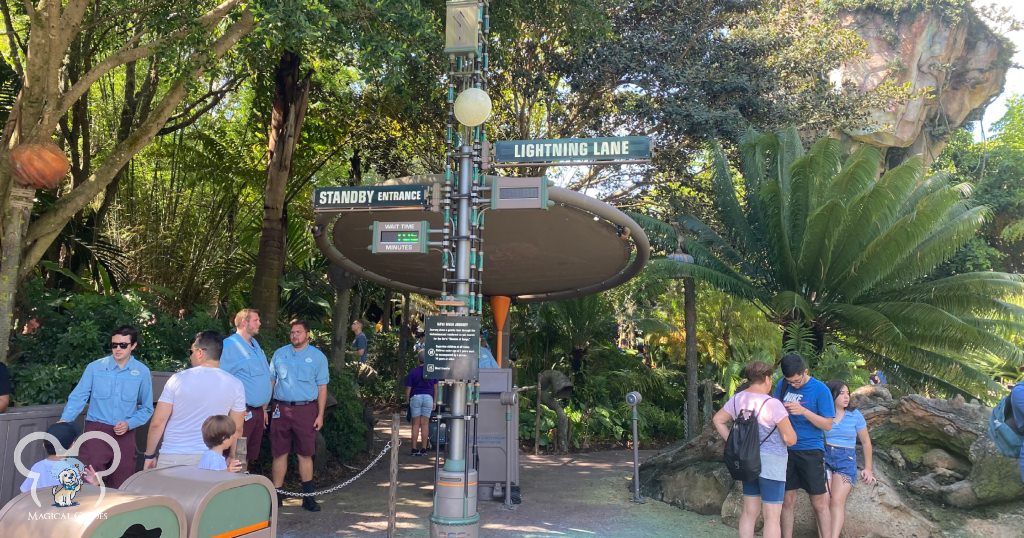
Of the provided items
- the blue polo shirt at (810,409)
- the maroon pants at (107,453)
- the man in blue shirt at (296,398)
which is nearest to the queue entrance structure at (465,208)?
the man in blue shirt at (296,398)

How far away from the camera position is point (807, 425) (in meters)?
5.50

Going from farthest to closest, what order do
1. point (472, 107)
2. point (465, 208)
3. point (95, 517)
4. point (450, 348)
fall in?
1. point (465, 208)
2. point (472, 107)
3. point (450, 348)
4. point (95, 517)

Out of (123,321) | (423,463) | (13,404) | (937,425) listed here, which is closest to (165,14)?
(123,321)

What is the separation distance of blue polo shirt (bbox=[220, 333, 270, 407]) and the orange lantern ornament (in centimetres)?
261

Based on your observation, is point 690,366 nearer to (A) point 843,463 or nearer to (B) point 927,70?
(A) point 843,463

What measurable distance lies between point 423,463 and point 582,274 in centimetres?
390

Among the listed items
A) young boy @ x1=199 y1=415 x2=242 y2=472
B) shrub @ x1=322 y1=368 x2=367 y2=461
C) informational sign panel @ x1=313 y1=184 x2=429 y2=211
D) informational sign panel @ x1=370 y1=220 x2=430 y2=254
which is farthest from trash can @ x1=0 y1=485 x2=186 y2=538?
shrub @ x1=322 y1=368 x2=367 y2=461

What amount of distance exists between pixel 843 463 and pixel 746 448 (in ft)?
4.68

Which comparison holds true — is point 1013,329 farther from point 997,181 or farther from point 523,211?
point 997,181

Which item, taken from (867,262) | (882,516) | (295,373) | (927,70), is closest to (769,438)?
(882,516)

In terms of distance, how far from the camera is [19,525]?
10.2ft

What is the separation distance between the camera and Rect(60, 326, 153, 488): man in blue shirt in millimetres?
5141

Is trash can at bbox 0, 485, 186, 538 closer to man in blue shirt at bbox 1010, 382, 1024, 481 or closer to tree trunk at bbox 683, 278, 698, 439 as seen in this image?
man in blue shirt at bbox 1010, 382, 1024, 481

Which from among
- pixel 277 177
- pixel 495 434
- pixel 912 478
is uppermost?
pixel 277 177
